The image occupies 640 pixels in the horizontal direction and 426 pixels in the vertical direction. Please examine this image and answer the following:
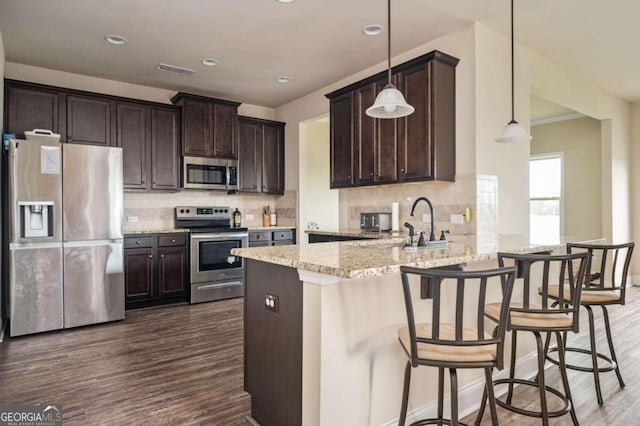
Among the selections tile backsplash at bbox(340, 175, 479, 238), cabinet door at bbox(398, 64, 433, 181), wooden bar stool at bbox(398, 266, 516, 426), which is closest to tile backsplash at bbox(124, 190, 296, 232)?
tile backsplash at bbox(340, 175, 479, 238)

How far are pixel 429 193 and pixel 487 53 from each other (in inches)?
56.2

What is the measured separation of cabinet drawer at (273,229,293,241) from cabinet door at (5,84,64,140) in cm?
287

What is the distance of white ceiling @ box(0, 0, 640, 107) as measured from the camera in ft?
10.6

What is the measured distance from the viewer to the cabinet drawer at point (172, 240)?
4.75m

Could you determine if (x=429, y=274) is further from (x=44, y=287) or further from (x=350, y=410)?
(x=44, y=287)

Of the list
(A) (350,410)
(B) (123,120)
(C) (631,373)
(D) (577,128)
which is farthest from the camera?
(D) (577,128)

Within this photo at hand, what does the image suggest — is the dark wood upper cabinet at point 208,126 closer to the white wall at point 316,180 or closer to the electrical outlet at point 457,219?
the white wall at point 316,180

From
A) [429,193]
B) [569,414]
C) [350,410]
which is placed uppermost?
[429,193]

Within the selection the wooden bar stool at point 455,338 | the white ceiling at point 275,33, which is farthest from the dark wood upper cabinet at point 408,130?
the wooden bar stool at point 455,338

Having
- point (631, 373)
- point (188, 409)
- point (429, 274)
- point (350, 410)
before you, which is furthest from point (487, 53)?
point (188, 409)

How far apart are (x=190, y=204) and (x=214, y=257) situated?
1012 millimetres

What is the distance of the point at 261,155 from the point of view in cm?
602

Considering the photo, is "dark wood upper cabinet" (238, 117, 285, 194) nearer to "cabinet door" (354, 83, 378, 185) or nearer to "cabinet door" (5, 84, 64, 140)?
"cabinet door" (354, 83, 378, 185)

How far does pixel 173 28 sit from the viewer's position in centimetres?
359
